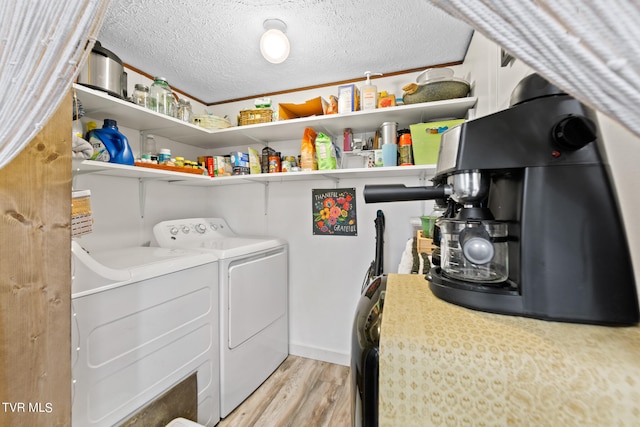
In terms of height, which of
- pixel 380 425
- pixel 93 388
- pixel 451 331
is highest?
pixel 451 331

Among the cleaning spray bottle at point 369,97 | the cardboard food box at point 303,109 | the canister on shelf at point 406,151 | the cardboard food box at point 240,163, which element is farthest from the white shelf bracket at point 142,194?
the canister on shelf at point 406,151

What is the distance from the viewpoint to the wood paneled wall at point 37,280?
0.67m

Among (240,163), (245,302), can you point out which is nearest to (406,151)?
(240,163)

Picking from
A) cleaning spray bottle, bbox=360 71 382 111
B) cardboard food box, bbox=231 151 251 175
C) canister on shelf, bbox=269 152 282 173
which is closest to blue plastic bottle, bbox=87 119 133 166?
cardboard food box, bbox=231 151 251 175

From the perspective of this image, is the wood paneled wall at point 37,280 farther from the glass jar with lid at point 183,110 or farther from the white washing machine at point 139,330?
the glass jar with lid at point 183,110

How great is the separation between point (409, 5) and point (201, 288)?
1876mm

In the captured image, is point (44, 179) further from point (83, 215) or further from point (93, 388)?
point (93, 388)

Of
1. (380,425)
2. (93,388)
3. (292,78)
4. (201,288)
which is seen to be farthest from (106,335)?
(292,78)

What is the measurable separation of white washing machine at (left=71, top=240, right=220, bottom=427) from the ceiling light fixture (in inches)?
47.2

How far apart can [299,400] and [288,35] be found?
92.4 inches

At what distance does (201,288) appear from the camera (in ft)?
4.80

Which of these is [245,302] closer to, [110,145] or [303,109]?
[110,145]

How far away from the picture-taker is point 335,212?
2150 millimetres

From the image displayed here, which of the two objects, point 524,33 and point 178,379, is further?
point 178,379
